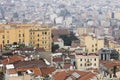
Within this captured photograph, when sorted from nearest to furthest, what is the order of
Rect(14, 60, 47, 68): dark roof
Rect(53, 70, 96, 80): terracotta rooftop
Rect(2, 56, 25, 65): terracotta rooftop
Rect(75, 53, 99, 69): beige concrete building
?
Rect(53, 70, 96, 80): terracotta rooftop
Rect(14, 60, 47, 68): dark roof
Rect(2, 56, 25, 65): terracotta rooftop
Rect(75, 53, 99, 69): beige concrete building

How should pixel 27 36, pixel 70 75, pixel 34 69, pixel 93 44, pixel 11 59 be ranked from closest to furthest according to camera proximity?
pixel 70 75
pixel 34 69
pixel 11 59
pixel 27 36
pixel 93 44

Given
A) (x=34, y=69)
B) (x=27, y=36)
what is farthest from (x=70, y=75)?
(x=27, y=36)

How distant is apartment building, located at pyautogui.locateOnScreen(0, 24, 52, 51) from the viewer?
104 ft

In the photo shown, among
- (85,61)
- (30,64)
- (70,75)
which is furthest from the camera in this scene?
(85,61)

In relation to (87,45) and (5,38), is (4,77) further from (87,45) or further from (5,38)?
(87,45)

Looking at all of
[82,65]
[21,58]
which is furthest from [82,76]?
[82,65]

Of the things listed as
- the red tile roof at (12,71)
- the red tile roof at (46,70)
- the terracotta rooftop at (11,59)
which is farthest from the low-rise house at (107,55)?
the red tile roof at (12,71)

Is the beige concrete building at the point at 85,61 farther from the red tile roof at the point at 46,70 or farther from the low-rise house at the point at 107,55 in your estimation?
the low-rise house at the point at 107,55

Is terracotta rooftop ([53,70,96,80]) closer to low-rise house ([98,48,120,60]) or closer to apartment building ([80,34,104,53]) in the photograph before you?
low-rise house ([98,48,120,60])

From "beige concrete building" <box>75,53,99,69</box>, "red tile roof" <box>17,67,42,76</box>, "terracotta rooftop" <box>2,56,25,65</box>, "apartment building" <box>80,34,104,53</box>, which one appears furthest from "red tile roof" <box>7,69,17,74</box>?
"apartment building" <box>80,34,104,53</box>

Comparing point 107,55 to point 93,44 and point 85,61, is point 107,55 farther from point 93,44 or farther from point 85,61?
point 85,61

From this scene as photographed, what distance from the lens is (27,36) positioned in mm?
32500

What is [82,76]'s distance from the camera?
18.3 metres

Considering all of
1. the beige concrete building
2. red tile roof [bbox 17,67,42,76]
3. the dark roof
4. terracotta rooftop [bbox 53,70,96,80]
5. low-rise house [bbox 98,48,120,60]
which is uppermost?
the dark roof
